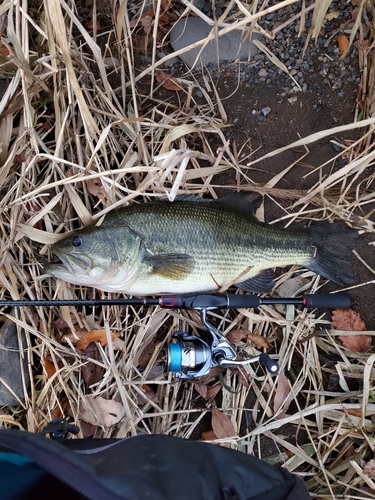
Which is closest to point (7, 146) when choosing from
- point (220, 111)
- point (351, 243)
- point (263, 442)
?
point (220, 111)

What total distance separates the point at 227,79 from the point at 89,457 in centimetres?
284

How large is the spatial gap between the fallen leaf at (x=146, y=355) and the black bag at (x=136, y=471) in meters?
0.90

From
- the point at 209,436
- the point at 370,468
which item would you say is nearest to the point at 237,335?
the point at 209,436

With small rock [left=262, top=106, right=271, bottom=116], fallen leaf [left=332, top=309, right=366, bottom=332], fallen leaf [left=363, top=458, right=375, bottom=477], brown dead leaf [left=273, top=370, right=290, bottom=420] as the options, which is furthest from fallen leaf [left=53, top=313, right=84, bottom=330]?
fallen leaf [left=363, top=458, right=375, bottom=477]

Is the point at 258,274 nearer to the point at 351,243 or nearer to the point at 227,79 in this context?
the point at 351,243

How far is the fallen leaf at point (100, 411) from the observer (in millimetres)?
3121

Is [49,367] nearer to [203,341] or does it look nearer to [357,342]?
[203,341]

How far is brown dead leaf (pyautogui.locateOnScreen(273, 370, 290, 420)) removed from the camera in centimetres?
335

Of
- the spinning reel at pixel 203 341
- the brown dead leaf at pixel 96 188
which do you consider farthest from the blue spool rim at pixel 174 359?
the brown dead leaf at pixel 96 188

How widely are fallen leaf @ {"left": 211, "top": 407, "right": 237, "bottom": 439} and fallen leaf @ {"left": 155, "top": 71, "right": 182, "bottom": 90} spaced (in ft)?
8.21

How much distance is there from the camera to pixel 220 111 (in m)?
3.41

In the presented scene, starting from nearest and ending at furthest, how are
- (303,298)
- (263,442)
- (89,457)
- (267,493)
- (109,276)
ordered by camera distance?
(89,457) → (267,493) → (109,276) → (303,298) → (263,442)

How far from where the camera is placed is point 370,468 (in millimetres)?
3168

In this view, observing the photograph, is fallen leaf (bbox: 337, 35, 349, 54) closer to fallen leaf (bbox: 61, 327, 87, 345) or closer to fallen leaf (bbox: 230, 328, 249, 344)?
fallen leaf (bbox: 230, 328, 249, 344)
